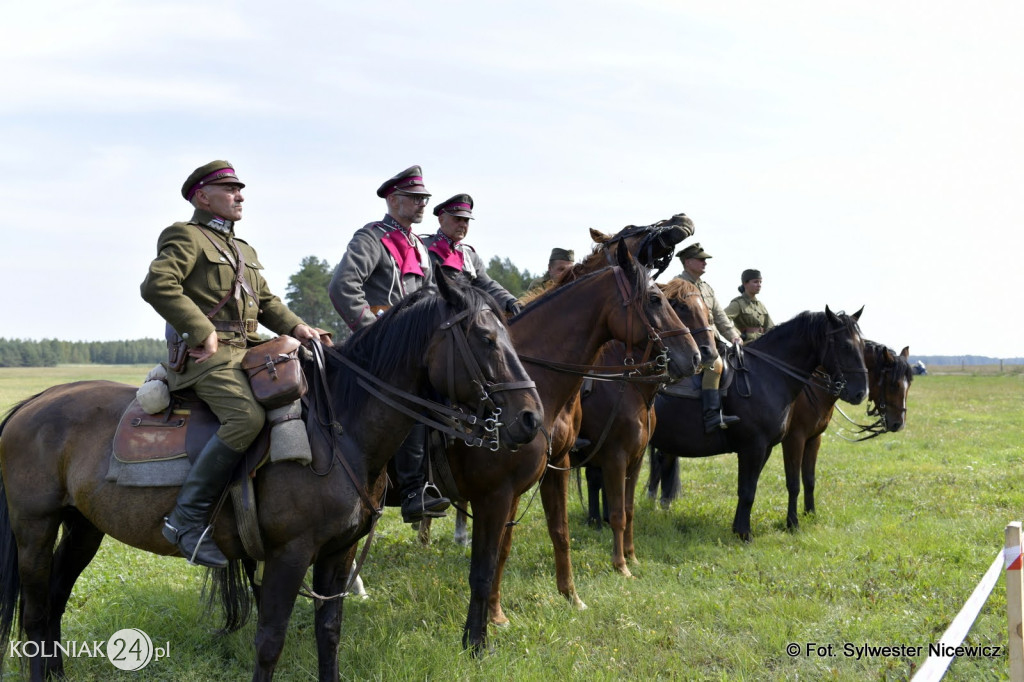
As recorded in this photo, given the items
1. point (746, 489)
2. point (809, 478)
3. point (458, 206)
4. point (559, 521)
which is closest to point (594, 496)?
point (746, 489)

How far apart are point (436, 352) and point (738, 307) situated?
9163mm

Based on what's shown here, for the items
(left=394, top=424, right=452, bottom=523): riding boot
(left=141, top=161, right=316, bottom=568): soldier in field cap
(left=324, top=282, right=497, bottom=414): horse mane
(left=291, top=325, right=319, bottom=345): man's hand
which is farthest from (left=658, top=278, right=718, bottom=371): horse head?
(left=141, top=161, right=316, bottom=568): soldier in field cap

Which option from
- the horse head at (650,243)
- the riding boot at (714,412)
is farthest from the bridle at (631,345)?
the riding boot at (714,412)

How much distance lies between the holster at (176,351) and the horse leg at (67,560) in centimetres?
153

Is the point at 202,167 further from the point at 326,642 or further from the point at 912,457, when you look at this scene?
the point at 912,457

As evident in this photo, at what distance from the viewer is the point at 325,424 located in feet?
14.4

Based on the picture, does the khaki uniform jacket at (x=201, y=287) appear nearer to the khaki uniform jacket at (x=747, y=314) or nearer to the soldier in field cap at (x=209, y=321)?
the soldier in field cap at (x=209, y=321)

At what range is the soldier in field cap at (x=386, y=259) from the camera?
229 inches

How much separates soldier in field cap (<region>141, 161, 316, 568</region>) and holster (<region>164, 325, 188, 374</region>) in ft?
0.03

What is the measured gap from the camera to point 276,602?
4164 millimetres

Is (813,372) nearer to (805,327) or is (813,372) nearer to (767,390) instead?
(805,327)

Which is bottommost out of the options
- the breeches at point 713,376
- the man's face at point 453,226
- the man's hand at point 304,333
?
the breeches at point 713,376

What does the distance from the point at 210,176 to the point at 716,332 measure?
6.43 metres

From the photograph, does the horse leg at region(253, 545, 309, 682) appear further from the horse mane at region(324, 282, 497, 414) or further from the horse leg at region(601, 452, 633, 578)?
the horse leg at region(601, 452, 633, 578)
